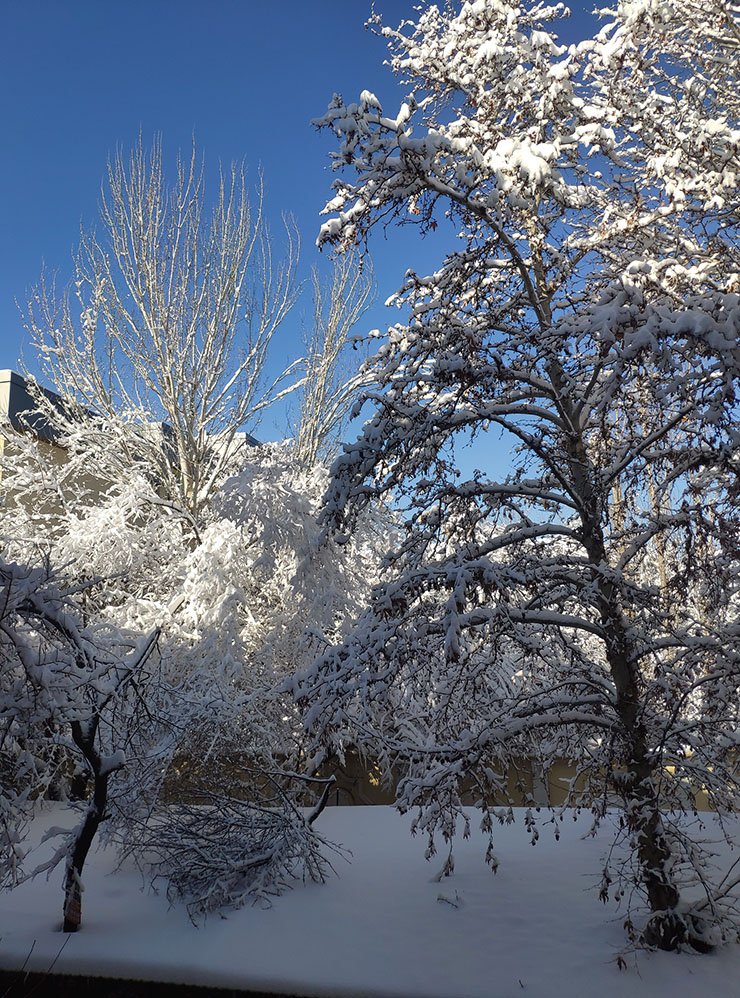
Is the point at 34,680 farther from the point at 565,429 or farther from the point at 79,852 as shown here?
the point at 565,429

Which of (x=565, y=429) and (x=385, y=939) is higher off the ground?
(x=565, y=429)

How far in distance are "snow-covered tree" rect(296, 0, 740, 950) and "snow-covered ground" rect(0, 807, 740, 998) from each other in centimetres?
54

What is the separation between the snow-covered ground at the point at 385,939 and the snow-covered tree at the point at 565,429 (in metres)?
0.54

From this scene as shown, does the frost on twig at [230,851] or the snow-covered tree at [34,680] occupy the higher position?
the snow-covered tree at [34,680]

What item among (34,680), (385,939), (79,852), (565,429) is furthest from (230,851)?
(565,429)

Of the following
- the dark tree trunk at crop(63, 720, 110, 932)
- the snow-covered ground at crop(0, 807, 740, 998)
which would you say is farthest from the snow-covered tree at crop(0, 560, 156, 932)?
the snow-covered ground at crop(0, 807, 740, 998)

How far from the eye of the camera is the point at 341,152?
6.52 meters

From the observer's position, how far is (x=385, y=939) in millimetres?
6359

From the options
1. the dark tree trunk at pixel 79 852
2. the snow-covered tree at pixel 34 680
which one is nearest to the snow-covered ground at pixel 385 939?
the dark tree trunk at pixel 79 852

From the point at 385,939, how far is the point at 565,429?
4.48m

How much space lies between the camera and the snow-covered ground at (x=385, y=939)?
546cm

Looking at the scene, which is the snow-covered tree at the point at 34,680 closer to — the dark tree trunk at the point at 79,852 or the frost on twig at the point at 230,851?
the dark tree trunk at the point at 79,852

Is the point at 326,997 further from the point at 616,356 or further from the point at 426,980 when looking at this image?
the point at 616,356

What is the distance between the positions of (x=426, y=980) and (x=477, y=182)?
615 centimetres
